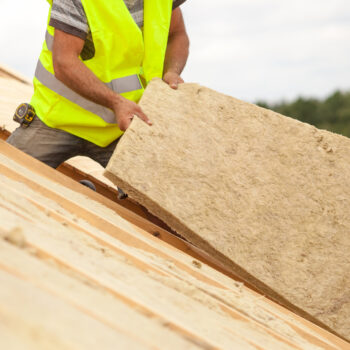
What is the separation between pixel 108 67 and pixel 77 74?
291 millimetres

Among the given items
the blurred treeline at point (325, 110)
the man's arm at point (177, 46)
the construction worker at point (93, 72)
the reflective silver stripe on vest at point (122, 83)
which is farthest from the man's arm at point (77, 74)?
the blurred treeline at point (325, 110)

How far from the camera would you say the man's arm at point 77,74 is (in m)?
2.57

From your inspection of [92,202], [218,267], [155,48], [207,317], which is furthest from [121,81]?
[207,317]

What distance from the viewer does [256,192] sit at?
2.38m

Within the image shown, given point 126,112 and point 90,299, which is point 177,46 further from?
point 90,299

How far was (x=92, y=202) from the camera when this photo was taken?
7.04 ft

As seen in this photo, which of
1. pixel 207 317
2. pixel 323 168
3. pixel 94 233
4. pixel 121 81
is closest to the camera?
pixel 207 317

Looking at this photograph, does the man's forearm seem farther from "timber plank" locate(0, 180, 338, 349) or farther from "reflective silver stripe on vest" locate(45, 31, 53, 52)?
"timber plank" locate(0, 180, 338, 349)

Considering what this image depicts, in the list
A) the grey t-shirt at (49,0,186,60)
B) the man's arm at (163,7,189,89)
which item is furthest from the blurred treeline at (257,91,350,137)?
the grey t-shirt at (49,0,186,60)

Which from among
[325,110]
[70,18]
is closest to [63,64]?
[70,18]

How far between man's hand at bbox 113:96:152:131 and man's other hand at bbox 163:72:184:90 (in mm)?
338

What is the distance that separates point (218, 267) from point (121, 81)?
123 cm

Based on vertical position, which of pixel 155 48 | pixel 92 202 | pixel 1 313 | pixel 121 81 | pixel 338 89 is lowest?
pixel 1 313

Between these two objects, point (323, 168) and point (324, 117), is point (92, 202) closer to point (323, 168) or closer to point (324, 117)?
point (323, 168)
